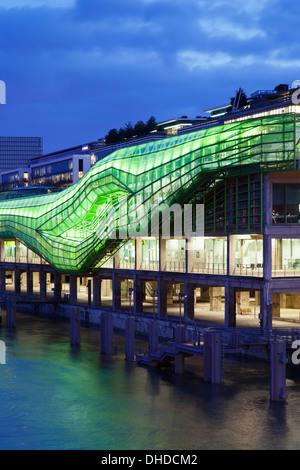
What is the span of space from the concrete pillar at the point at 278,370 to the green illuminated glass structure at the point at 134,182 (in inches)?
812

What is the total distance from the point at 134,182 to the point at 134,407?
34451 millimetres

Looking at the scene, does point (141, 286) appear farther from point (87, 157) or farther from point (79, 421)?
point (87, 157)

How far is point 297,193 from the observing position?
209 feet

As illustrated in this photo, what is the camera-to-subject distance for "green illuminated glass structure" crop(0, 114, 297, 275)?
62.6 metres

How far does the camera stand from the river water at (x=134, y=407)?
38.4 metres

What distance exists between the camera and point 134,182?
75.9m

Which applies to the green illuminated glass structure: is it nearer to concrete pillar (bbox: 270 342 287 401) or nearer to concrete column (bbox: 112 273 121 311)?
concrete column (bbox: 112 273 121 311)

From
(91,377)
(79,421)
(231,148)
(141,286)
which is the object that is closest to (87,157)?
(141,286)

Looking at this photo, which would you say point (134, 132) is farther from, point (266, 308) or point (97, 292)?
point (266, 308)

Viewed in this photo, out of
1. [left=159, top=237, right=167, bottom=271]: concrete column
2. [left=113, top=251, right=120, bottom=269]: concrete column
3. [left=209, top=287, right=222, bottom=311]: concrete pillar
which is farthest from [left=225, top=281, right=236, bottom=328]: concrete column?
[left=113, top=251, right=120, bottom=269]: concrete column

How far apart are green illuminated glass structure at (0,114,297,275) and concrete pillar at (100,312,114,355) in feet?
46.4

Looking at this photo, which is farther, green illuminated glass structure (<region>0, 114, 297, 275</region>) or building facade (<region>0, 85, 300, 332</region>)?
building facade (<region>0, 85, 300, 332</region>)

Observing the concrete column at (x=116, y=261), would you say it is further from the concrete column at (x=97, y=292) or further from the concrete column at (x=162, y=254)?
the concrete column at (x=162, y=254)

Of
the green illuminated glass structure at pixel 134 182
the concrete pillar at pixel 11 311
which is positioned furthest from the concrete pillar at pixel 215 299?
the concrete pillar at pixel 11 311
